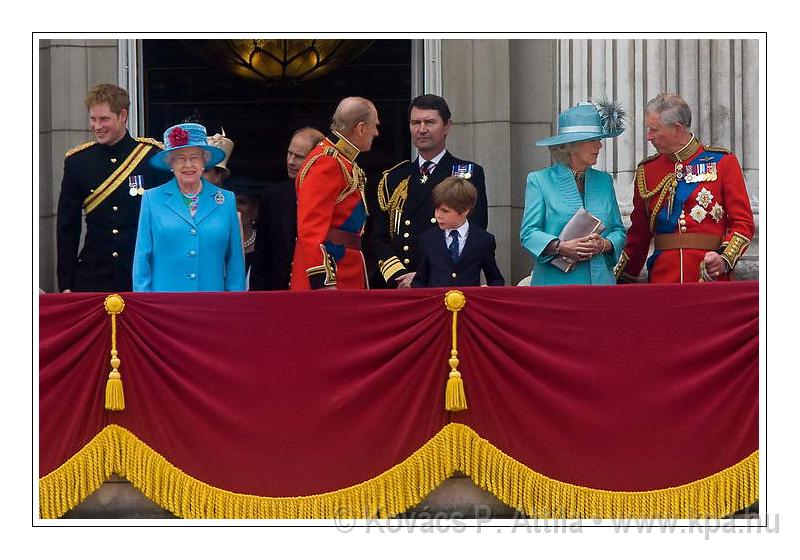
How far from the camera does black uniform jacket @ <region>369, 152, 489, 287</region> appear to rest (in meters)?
11.1

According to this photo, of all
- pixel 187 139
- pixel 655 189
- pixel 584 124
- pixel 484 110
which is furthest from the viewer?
pixel 484 110

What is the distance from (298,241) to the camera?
10.5m

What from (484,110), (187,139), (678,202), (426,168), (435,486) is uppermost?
(484,110)

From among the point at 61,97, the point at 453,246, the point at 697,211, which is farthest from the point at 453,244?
the point at 61,97

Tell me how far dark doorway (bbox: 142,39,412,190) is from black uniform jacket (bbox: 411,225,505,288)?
2996mm

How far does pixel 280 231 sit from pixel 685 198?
234 cm

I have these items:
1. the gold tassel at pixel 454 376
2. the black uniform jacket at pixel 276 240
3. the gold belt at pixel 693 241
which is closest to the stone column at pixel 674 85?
the gold belt at pixel 693 241

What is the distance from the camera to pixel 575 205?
34.8ft

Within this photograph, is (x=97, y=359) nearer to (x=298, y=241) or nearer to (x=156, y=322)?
(x=156, y=322)

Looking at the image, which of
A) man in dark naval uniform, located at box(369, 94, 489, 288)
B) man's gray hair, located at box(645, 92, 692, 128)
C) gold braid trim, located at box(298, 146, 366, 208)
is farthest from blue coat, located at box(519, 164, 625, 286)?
gold braid trim, located at box(298, 146, 366, 208)

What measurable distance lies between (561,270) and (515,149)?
8.83ft

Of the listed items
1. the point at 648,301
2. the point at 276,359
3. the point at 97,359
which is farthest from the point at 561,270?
the point at 97,359

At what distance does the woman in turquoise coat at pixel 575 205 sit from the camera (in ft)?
34.5

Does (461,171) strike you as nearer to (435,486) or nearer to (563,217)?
(563,217)
